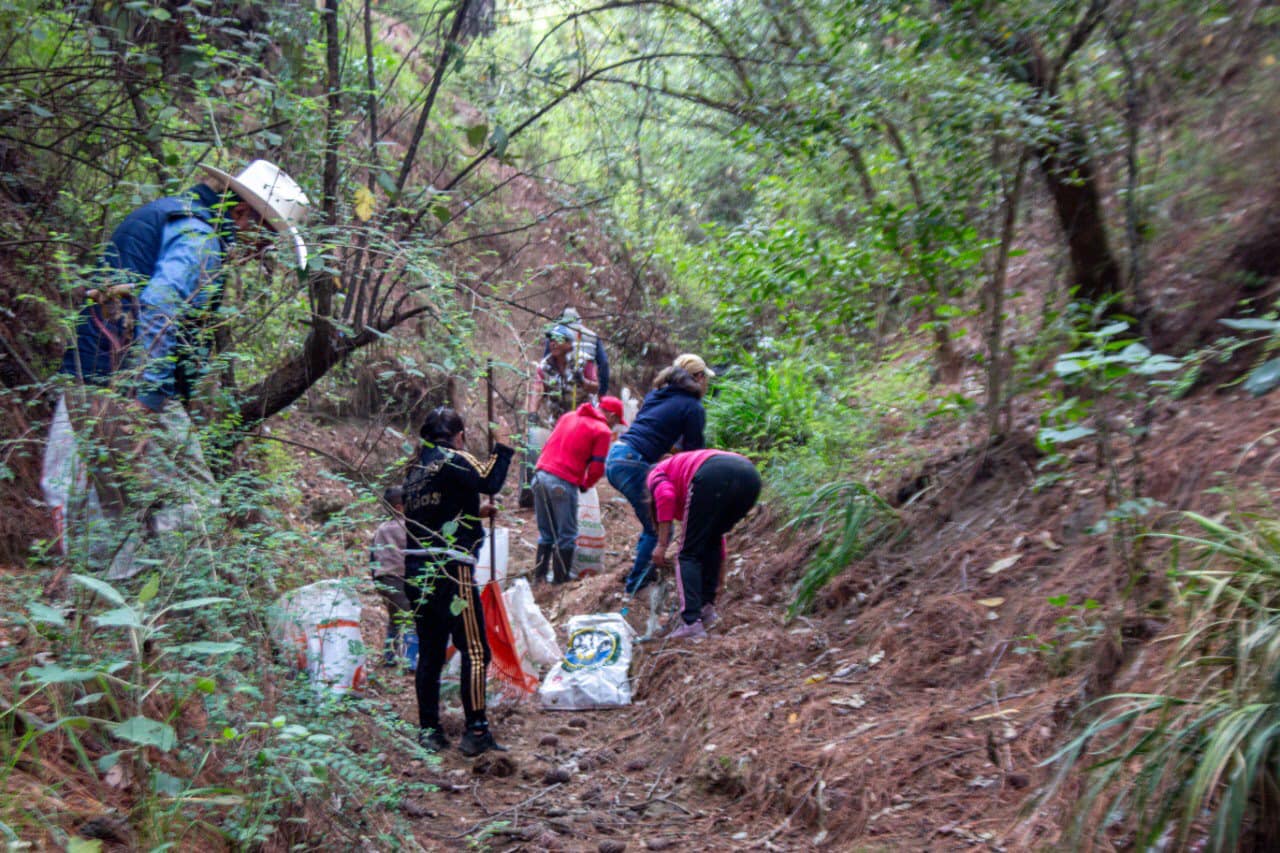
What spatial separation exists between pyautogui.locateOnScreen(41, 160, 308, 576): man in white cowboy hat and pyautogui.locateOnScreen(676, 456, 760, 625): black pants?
2.98 m

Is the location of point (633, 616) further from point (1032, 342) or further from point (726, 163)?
point (726, 163)

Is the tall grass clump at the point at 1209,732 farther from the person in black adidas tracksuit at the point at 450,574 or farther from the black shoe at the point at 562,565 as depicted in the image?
→ the black shoe at the point at 562,565

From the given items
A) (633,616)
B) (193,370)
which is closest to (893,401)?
(633,616)

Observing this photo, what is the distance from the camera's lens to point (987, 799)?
372cm

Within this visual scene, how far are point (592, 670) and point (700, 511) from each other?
121cm

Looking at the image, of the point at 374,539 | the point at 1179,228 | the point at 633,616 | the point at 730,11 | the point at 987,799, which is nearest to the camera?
the point at 987,799

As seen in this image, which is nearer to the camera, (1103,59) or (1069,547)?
(1069,547)

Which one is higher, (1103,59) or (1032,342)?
(1103,59)

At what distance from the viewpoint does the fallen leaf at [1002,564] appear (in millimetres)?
5418

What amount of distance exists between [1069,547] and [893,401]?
127 inches

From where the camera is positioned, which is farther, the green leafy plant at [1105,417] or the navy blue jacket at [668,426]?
the navy blue jacket at [668,426]

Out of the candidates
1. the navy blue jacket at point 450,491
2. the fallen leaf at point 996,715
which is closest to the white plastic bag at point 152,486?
the navy blue jacket at point 450,491

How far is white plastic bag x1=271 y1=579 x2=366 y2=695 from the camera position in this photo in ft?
11.9

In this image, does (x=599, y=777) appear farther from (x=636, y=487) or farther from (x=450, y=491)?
(x=636, y=487)
